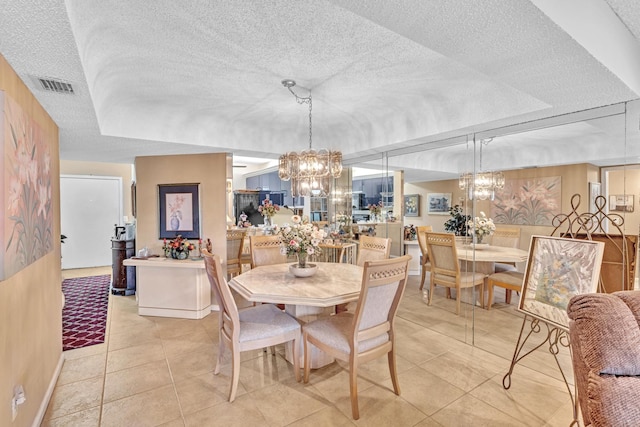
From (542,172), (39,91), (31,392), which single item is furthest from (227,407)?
(542,172)

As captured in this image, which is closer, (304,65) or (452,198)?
(304,65)

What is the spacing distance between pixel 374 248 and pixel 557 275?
1.81 m

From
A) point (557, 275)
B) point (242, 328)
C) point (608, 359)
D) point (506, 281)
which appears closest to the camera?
point (608, 359)

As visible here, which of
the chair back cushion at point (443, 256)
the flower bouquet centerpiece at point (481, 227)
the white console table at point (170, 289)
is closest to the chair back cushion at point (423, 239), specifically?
the chair back cushion at point (443, 256)

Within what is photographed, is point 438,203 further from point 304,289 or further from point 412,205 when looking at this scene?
point 304,289

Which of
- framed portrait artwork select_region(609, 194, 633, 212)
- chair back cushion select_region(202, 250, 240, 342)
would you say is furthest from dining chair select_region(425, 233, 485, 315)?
chair back cushion select_region(202, 250, 240, 342)

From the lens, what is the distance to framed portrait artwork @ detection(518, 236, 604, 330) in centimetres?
190

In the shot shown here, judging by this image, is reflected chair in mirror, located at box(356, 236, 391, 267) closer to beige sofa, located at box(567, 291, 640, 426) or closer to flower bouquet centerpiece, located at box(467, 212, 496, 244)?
flower bouquet centerpiece, located at box(467, 212, 496, 244)

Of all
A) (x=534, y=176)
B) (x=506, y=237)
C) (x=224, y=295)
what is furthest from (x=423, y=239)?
(x=224, y=295)

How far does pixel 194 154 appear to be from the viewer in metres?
4.08

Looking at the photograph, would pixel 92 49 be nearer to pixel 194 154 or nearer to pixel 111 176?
pixel 194 154

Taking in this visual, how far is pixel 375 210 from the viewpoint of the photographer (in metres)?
4.83

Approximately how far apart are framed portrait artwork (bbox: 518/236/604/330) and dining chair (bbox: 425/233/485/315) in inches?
52.9

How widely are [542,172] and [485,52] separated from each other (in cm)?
189
